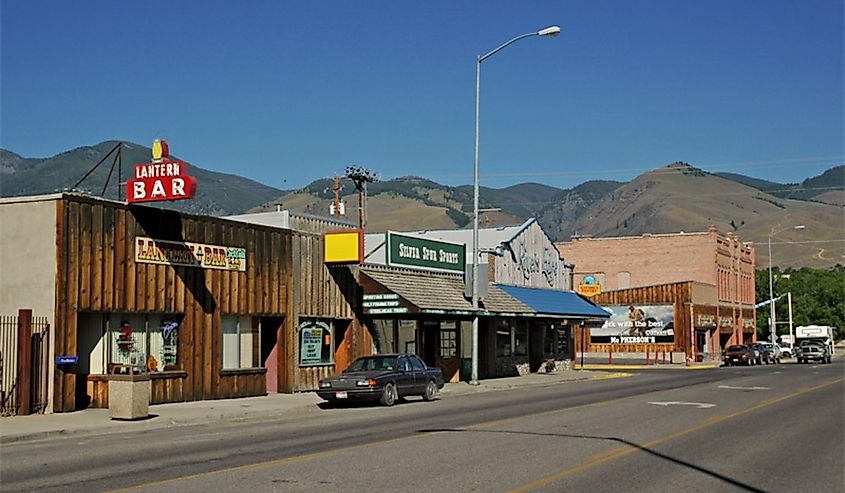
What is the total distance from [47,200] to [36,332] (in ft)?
10.2

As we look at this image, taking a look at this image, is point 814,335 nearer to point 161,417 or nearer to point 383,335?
point 383,335

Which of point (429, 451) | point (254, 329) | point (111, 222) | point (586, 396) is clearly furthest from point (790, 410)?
point (111, 222)

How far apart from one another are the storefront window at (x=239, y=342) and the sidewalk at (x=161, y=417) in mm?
1154

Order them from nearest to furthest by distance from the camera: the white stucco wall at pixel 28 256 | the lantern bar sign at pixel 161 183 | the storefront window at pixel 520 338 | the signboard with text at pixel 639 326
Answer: the white stucco wall at pixel 28 256 < the lantern bar sign at pixel 161 183 < the storefront window at pixel 520 338 < the signboard with text at pixel 639 326

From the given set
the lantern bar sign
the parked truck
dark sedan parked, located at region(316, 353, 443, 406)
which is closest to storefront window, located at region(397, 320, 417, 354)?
dark sedan parked, located at region(316, 353, 443, 406)

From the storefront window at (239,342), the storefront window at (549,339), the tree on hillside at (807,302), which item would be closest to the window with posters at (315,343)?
the storefront window at (239,342)

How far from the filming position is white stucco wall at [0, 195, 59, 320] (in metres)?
24.1

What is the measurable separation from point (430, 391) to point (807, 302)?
303 feet

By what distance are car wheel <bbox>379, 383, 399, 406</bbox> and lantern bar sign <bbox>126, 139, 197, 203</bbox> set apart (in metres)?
7.27

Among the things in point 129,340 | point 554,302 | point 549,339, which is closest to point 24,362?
point 129,340

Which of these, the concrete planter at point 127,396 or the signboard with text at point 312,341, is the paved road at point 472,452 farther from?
the signboard with text at point 312,341

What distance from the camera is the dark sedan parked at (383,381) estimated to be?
2733cm

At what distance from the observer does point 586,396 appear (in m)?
31.9

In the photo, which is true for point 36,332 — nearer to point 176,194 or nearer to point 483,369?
point 176,194
